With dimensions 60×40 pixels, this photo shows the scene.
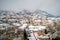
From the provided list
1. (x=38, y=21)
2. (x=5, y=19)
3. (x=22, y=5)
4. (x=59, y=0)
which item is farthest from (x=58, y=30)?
(x=5, y=19)

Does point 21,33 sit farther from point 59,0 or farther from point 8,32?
point 59,0

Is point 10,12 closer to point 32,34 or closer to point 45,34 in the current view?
point 32,34

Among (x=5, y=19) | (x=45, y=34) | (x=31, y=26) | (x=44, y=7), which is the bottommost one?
(x=45, y=34)

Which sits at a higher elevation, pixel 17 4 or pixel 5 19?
pixel 17 4

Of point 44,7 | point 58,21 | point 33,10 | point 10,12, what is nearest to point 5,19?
point 10,12

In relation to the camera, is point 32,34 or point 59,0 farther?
point 59,0

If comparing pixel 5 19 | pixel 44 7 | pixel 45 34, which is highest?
pixel 44 7
